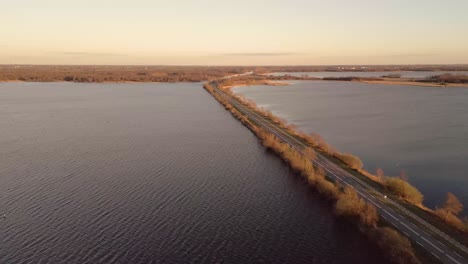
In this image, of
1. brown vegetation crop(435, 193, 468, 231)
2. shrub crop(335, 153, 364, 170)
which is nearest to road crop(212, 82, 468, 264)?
shrub crop(335, 153, 364, 170)

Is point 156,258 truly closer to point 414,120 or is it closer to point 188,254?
point 188,254

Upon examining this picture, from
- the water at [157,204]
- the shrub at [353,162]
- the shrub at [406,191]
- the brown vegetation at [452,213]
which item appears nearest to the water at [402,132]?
the shrub at [406,191]

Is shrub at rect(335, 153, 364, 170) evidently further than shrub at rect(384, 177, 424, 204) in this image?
Yes

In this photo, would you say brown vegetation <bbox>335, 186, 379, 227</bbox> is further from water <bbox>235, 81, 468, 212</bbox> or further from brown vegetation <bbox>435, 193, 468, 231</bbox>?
water <bbox>235, 81, 468, 212</bbox>

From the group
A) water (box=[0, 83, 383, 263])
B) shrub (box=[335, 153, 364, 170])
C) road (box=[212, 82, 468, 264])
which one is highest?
shrub (box=[335, 153, 364, 170])

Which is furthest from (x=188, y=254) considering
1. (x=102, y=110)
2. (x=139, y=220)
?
(x=102, y=110)

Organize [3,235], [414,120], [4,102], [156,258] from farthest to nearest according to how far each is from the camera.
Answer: [4,102] < [414,120] < [3,235] < [156,258]
